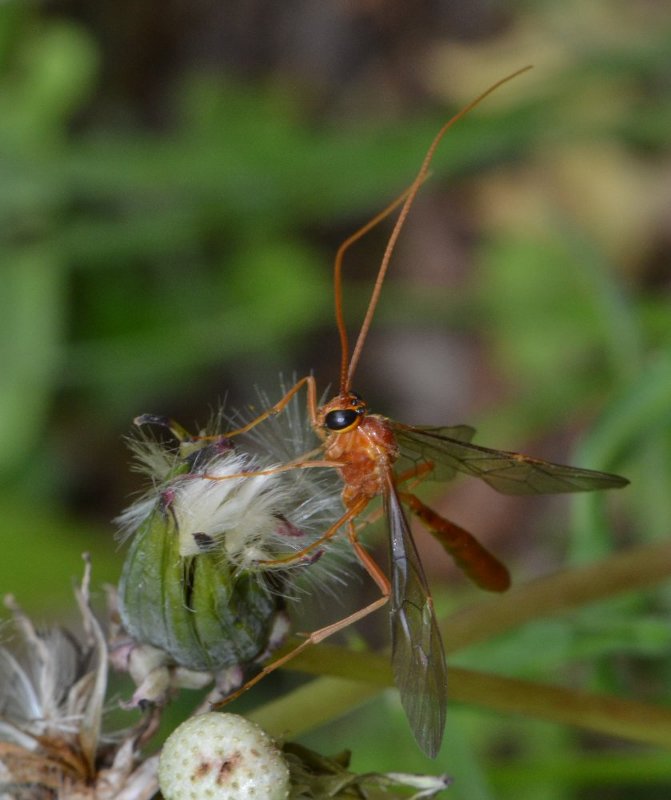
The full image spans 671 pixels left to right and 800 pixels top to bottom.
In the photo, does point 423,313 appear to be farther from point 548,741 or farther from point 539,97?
point 548,741

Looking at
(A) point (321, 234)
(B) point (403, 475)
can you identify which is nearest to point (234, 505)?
(B) point (403, 475)

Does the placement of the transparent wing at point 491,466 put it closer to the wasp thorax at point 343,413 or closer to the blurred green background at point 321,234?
the wasp thorax at point 343,413

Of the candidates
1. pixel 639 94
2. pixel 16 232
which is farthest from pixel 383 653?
pixel 639 94

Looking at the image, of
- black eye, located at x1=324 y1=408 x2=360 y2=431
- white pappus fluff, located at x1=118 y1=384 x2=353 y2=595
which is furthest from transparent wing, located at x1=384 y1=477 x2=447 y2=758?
black eye, located at x1=324 y1=408 x2=360 y2=431

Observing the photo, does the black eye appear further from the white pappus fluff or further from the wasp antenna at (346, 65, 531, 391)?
the white pappus fluff

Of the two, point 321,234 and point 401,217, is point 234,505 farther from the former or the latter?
point 321,234

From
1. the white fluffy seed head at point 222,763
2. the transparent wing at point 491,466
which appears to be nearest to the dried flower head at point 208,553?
the white fluffy seed head at point 222,763

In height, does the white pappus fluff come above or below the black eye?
above
